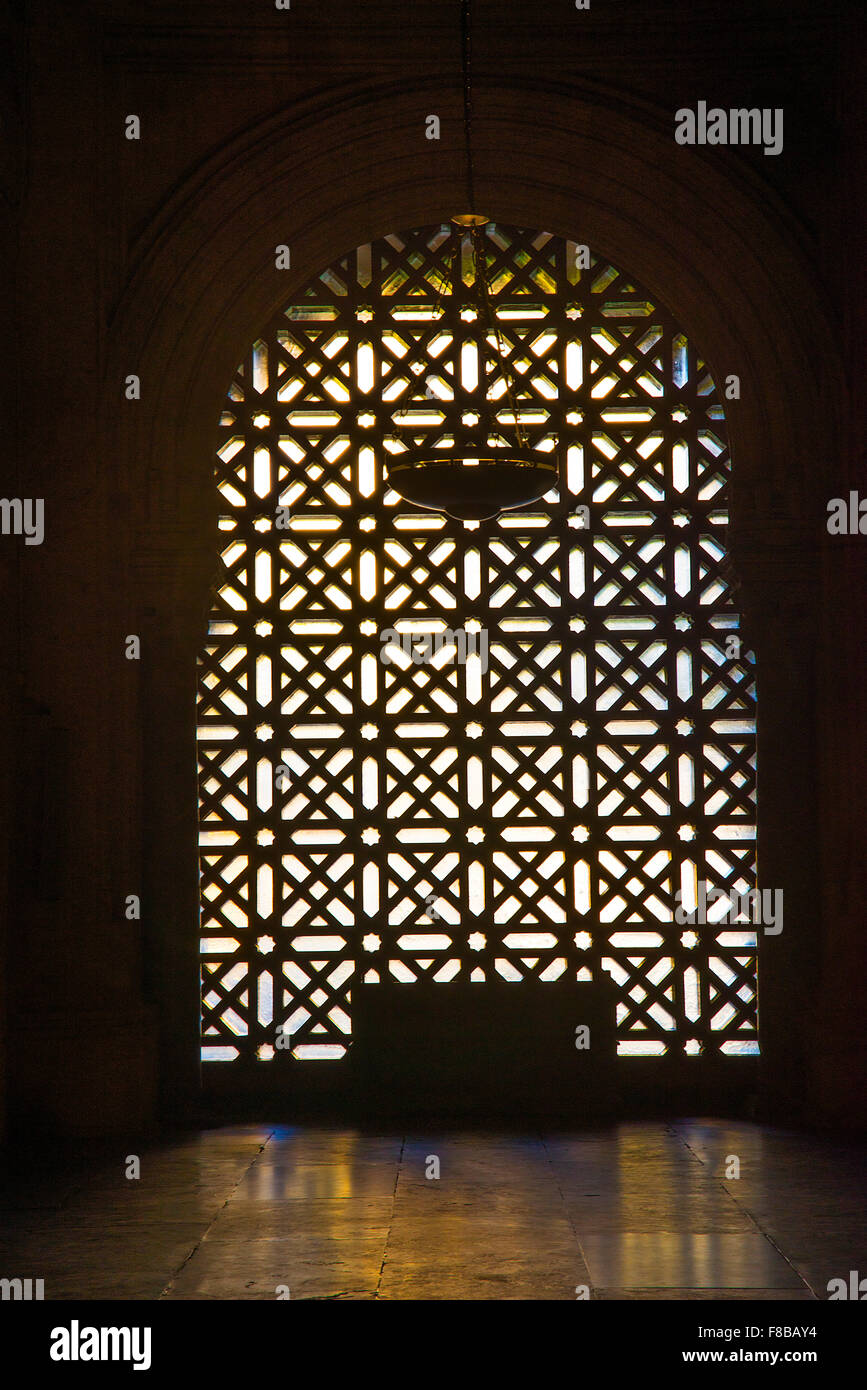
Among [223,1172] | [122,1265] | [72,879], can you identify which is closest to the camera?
[122,1265]

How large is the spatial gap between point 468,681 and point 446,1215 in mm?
2374

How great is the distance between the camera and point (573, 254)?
643 cm

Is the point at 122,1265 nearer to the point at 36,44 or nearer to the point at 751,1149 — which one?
the point at 751,1149

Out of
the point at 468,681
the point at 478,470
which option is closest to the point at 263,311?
the point at 468,681

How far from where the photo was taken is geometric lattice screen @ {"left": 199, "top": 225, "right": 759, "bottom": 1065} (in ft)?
20.5

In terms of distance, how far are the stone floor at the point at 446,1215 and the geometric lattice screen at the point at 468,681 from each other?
0.73 meters

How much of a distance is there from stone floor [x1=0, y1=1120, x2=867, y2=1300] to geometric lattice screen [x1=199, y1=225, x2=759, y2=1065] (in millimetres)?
726

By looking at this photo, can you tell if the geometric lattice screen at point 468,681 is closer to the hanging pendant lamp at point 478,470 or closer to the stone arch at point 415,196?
the stone arch at point 415,196

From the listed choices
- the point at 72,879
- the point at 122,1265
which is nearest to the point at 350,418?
the point at 72,879

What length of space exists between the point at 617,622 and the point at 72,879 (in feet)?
7.97

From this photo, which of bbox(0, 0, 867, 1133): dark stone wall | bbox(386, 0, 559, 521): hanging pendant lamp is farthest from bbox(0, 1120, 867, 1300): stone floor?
bbox(386, 0, 559, 521): hanging pendant lamp

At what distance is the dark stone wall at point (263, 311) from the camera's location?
19.6ft

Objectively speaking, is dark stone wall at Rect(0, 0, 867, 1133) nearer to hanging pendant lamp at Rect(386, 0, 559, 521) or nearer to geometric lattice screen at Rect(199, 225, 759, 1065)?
geometric lattice screen at Rect(199, 225, 759, 1065)

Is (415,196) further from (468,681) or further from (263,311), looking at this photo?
(468,681)
